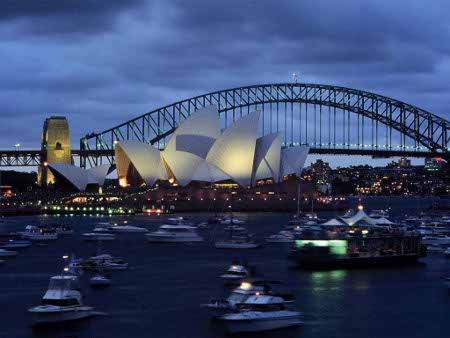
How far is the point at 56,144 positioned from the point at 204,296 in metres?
101

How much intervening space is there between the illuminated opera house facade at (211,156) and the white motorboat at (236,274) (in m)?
58.5

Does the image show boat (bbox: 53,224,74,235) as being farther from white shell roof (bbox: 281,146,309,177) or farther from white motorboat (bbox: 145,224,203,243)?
white shell roof (bbox: 281,146,309,177)

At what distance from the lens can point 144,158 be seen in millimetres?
112750

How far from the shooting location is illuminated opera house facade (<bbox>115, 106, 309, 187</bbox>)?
334 feet

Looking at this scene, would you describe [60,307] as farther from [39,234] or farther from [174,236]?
[39,234]

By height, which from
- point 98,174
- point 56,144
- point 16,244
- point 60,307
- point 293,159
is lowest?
point 60,307

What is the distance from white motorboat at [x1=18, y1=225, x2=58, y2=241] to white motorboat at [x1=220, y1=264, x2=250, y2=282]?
2287 cm

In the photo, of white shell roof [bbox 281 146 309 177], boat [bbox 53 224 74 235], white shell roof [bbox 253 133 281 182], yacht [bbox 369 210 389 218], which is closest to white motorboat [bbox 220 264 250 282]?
boat [bbox 53 224 74 235]

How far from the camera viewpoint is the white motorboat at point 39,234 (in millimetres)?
60950

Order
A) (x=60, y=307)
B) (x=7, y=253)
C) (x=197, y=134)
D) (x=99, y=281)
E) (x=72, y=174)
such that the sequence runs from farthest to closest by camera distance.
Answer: (x=72, y=174), (x=197, y=134), (x=7, y=253), (x=99, y=281), (x=60, y=307)

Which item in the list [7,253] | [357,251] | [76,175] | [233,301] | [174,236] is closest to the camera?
[233,301]

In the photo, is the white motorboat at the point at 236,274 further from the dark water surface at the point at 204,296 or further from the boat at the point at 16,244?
the boat at the point at 16,244

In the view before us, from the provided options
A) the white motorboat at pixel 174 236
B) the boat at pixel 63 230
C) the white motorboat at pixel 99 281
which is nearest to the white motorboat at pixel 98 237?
the boat at pixel 63 230

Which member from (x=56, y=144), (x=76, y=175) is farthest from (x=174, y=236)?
(x=56, y=144)
